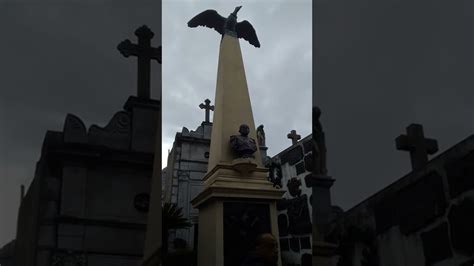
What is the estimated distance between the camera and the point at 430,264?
1.46 meters

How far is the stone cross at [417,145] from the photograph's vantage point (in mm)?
1555

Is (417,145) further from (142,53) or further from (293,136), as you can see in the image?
(142,53)

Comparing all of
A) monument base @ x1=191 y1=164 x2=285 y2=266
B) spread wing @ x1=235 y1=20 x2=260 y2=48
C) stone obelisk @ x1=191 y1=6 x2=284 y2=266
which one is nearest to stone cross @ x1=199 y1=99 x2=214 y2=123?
stone obelisk @ x1=191 y1=6 x2=284 y2=266

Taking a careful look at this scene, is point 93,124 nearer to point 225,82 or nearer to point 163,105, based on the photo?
point 163,105

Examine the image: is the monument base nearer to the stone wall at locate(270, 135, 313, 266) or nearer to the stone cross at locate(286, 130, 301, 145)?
the stone wall at locate(270, 135, 313, 266)

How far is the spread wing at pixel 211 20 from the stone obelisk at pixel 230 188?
53 mm

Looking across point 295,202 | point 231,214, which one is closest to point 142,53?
point 231,214

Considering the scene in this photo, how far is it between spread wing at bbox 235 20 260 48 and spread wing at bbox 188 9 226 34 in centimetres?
6

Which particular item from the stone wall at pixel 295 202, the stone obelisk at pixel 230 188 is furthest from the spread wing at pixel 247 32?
the stone wall at pixel 295 202

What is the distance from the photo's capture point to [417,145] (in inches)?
62.1

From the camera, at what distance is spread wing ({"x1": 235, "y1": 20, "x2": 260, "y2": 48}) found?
2055 mm

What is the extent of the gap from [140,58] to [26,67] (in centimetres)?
32

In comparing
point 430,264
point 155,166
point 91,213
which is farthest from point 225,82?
point 430,264

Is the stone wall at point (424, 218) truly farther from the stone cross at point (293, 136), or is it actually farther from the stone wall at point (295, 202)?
the stone cross at point (293, 136)
